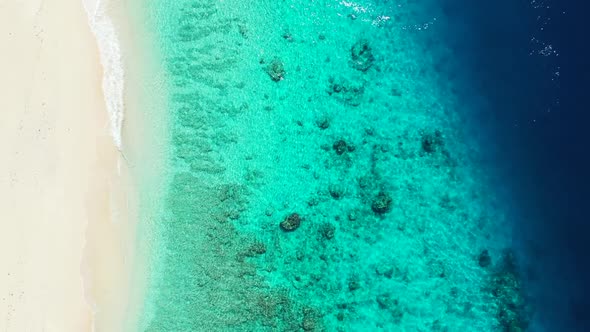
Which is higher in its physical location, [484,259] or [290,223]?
[290,223]

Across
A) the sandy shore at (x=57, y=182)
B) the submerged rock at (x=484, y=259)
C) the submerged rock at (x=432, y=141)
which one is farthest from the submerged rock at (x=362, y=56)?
the sandy shore at (x=57, y=182)

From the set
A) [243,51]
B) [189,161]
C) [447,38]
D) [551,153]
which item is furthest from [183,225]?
[551,153]

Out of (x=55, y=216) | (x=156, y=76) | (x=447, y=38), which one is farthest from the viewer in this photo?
(x=447, y=38)

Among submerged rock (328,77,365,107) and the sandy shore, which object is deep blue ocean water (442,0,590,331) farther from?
the sandy shore

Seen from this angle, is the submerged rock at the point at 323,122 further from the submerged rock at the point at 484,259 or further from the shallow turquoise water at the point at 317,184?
the submerged rock at the point at 484,259

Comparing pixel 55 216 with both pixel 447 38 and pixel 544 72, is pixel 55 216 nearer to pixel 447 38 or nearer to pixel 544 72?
Answer: pixel 447 38

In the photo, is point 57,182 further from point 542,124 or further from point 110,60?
point 542,124

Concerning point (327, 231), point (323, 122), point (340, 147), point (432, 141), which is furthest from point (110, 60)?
point (432, 141)
